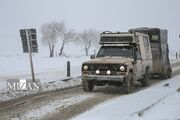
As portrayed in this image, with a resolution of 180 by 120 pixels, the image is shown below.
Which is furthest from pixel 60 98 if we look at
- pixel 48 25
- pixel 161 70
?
pixel 48 25

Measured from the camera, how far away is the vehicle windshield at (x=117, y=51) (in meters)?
20.8

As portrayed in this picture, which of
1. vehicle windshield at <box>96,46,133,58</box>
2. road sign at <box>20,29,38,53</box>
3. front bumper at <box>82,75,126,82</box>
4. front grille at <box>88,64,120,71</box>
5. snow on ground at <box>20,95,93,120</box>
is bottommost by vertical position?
snow on ground at <box>20,95,93,120</box>

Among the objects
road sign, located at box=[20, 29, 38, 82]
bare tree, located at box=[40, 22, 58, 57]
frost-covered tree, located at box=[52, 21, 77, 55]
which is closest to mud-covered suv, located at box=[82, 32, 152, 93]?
road sign, located at box=[20, 29, 38, 82]

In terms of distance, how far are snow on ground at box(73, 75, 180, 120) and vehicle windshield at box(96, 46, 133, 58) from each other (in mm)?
2627

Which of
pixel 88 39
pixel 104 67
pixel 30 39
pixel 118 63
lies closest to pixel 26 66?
pixel 30 39

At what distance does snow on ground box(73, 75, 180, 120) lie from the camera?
1304cm

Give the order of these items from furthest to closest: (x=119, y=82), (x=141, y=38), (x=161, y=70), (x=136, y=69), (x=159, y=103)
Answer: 1. (x=161, y=70)
2. (x=141, y=38)
3. (x=136, y=69)
4. (x=119, y=82)
5. (x=159, y=103)

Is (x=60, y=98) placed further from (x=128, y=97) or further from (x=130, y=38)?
(x=130, y=38)

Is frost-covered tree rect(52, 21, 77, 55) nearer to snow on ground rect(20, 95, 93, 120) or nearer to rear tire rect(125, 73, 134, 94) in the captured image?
rear tire rect(125, 73, 134, 94)

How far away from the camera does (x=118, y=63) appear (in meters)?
19.2

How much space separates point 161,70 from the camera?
2917cm

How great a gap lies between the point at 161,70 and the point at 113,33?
8192 mm

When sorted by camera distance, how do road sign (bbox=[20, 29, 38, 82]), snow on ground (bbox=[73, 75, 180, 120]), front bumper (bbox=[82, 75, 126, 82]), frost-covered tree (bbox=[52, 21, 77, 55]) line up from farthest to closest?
frost-covered tree (bbox=[52, 21, 77, 55]), road sign (bbox=[20, 29, 38, 82]), front bumper (bbox=[82, 75, 126, 82]), snow on ground (bbox=[73, 75, 180, 120])

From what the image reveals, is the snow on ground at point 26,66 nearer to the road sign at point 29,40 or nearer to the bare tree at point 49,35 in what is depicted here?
the road sign at point 29,40
